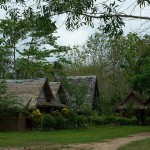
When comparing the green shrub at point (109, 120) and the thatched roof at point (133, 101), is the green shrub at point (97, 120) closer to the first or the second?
the green shrub at point (109, 120)

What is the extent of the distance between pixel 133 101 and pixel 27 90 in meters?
13.0

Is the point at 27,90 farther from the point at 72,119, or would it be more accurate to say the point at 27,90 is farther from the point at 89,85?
the point at 89,85

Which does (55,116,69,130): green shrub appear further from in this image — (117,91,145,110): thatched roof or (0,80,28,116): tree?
(117,91,145,110): thatched roof

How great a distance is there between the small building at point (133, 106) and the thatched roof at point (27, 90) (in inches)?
424

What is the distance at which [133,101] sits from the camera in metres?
38.6

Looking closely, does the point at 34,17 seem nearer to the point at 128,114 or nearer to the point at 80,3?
the point at 80,3

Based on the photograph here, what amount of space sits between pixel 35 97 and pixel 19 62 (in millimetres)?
12360

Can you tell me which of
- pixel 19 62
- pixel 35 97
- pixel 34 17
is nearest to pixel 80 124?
pixel 35 97

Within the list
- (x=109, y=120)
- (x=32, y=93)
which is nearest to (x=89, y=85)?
(x=109, y=120)

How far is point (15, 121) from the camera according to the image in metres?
27.8

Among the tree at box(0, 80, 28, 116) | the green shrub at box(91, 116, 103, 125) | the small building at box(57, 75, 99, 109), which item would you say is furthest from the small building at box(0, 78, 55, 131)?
the green shrub at box(91, 116, 103, 125)

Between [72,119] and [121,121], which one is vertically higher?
[72,119]

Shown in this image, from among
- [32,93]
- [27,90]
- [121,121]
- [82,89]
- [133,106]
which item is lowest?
[121,121]

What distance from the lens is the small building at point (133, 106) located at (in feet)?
125
